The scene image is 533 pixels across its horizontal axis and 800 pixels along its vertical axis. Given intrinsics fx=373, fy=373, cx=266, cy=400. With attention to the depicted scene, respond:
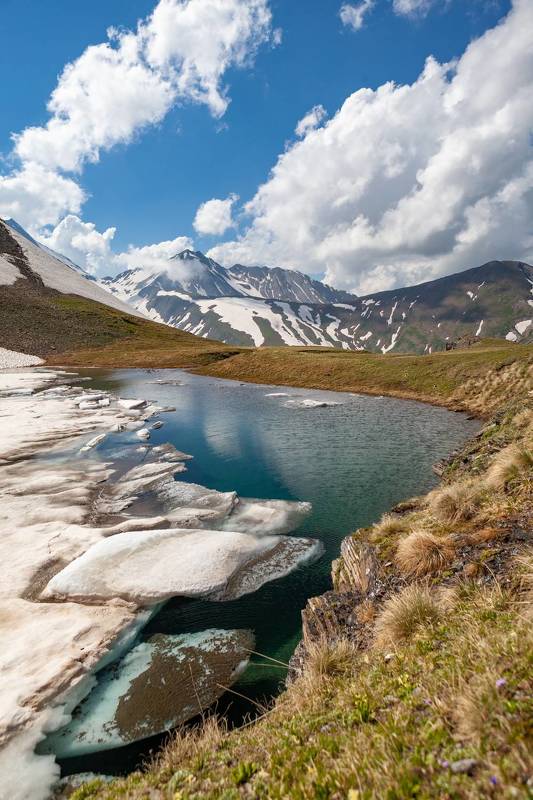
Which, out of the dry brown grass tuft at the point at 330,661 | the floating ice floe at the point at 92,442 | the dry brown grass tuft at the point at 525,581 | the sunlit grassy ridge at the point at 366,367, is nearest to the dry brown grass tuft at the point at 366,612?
the dry brown grass tuft at the point at 330,661

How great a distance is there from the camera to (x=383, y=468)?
97.1ft

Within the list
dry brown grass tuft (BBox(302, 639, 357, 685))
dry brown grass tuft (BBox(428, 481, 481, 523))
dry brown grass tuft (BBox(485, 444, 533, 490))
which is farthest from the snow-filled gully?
dry brown grass tuft (BBox(485, 444, 533, 490))

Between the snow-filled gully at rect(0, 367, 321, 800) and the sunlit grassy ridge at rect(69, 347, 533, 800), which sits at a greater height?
the sunlit grassy ridge at rect(69, 347, 533, 800)

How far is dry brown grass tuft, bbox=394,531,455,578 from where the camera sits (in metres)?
10.9

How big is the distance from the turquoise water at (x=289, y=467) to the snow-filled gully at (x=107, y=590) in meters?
0.65

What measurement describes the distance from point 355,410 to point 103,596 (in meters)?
43.7

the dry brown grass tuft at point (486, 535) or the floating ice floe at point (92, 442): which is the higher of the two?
the dry brown grass tuft at point (486, 535)

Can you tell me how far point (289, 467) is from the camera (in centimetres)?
3067

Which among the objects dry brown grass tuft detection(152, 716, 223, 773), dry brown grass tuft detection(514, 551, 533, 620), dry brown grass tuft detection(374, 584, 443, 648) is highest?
dry brown grass tuft detection(514, 551, 533, 620)

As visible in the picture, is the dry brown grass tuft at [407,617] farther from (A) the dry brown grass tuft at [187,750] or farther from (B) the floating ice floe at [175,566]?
(B) the floating ice floe at [175,566]

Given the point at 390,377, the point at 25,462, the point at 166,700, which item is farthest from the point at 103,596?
the point at 390,377

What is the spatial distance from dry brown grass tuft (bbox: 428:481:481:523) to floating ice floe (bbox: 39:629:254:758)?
824cm

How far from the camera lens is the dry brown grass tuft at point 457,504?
13.3 metres

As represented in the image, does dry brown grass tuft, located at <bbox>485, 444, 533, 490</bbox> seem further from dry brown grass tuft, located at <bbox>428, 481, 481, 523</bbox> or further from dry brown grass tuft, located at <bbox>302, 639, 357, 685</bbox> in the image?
dry brown grass tuft, located at <bbox>302, 639, 357, 685</bbox>
